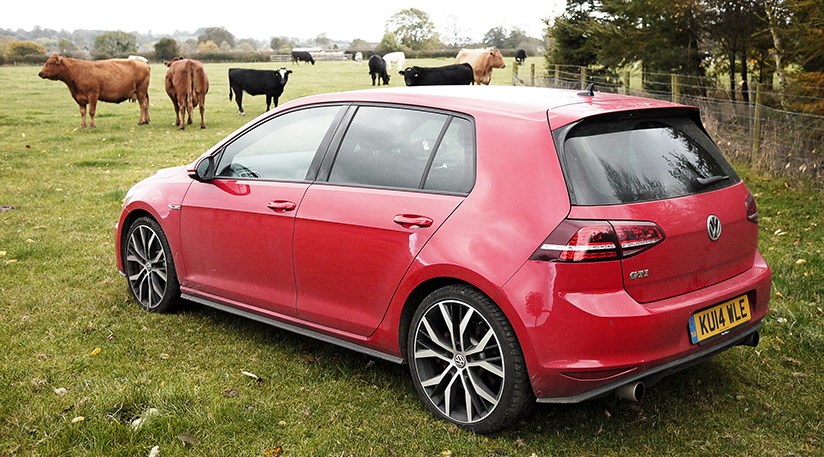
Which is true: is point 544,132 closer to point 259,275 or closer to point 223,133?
point 259,275

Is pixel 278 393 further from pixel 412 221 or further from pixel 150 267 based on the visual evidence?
pixel 150 267

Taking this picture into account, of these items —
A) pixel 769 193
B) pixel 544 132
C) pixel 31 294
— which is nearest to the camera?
pixel 544 132

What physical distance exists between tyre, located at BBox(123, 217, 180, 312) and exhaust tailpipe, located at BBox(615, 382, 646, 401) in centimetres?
335

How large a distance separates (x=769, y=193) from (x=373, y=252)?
7386 mm

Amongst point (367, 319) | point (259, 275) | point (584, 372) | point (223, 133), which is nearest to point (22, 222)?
point (259, 275)

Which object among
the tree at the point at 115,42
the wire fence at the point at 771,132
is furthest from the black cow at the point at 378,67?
the tree at the point at 115,42

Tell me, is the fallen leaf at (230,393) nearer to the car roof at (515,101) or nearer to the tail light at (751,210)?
the car roof at (515,101)

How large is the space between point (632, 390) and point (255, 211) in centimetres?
245

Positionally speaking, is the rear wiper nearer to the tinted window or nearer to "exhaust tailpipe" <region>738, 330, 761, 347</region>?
"exhaust tailpipe" <region>738, 330, 761, 347</region>

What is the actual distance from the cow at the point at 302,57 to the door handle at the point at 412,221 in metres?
72.3

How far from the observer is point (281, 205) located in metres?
4.90

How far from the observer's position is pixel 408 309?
172 inches

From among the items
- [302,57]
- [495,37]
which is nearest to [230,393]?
[302,57]

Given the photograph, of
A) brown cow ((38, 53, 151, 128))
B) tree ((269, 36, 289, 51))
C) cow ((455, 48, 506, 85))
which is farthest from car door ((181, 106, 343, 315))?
tree ((269, 36, 289, 51))
